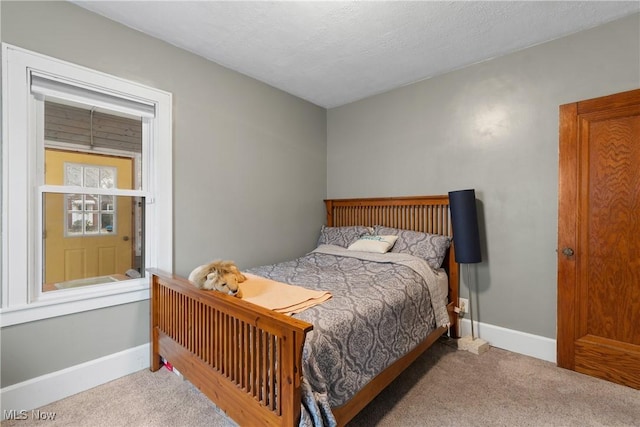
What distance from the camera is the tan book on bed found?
5.19ft

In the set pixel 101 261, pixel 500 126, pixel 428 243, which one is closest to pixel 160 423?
pixel 101 261

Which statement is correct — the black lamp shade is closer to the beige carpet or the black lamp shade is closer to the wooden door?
the wooden door

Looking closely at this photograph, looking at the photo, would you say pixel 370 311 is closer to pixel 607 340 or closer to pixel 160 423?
pixel 160 423

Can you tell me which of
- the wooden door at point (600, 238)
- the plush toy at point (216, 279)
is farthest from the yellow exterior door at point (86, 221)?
the wooden door at point (600, 238)

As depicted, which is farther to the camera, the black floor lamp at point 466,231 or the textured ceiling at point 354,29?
the black floor lamp at point 466,231

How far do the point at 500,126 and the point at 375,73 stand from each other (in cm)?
121

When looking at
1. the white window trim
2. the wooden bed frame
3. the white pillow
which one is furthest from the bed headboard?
the white window trim

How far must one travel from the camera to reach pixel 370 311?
5.42 ft

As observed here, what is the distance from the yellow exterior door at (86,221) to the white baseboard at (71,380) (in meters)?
0.54

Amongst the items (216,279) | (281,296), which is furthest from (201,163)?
(281,296)

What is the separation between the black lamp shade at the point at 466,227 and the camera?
7.98 ft

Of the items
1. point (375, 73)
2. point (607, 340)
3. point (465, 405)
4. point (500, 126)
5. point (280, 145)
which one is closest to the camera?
point (465, 405)

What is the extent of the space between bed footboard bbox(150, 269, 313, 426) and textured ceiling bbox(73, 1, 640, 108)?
1771 mm

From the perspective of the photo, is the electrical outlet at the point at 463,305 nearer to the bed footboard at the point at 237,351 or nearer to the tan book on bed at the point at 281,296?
the tan book on bed at the point at 281,296
